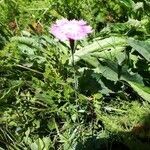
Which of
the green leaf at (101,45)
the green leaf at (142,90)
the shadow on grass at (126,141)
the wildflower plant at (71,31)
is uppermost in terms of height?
the green leaf at (101,45)

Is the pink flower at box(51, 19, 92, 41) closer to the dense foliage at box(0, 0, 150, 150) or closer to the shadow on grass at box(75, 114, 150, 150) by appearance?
the dense foliage at box(0, 0, 150, 150)

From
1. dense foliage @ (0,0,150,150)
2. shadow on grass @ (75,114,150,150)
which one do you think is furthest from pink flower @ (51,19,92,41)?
shadow on grass @ (75,114,150,150)

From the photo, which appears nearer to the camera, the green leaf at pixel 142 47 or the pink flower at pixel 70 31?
the pink flower at pixel 70 31

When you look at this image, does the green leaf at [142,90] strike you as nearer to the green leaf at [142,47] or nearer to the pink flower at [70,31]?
the green leaf at [142,47]

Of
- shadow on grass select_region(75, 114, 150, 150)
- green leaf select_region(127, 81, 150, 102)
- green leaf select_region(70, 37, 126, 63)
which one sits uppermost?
green leaf select_region(70, 37, 126, 63)

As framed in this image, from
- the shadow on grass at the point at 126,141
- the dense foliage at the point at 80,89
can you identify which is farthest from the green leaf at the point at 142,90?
the shadow on grass at the point at 126,141

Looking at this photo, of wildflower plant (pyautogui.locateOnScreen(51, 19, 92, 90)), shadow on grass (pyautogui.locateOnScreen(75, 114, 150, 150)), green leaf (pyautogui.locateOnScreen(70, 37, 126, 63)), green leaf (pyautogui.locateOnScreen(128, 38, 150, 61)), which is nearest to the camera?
shadow on grass (pyautogui.locateOnScreen(75, 114, 150, 150))
